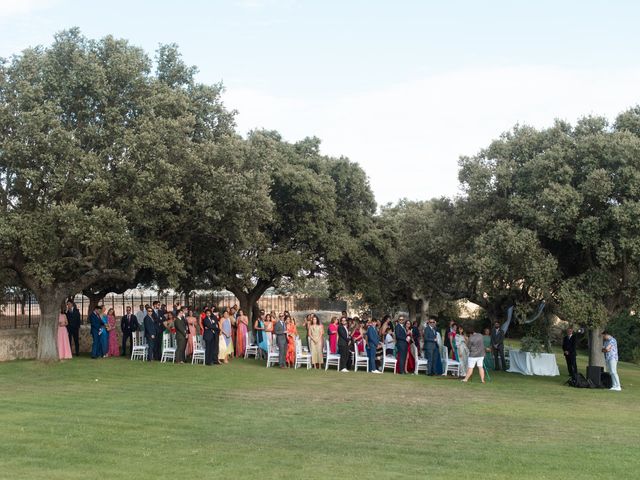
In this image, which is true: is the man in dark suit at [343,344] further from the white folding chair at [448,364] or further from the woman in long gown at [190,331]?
the woman in long gown at [190,331]

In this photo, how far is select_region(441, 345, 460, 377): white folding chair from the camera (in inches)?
906

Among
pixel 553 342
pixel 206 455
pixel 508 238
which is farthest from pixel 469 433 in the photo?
pixel 553 342

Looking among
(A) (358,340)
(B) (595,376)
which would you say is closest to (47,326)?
(A) (358,340)

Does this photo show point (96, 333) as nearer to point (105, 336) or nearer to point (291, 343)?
point (105, 336)

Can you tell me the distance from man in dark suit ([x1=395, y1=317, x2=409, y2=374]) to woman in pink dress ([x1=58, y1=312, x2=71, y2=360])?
11.3m

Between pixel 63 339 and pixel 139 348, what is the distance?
8.38ft

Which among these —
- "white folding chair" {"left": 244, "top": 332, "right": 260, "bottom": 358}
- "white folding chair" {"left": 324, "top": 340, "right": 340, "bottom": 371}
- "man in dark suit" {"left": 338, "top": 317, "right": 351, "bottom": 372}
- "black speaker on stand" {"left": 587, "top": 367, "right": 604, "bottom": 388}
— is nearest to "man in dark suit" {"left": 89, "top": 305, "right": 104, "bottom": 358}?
"white folding chair" {"left": 244, "top": 332, "right": 260, "bottom": 358}

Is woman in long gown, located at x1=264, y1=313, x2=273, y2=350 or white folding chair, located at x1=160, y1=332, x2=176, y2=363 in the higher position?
woman in long gown, located at x1=264, y1=313, x2=273, y2=350

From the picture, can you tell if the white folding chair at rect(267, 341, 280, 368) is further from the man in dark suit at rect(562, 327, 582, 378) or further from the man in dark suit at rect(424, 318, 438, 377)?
the man in dark suit at rect(562, 327, 582, 378)

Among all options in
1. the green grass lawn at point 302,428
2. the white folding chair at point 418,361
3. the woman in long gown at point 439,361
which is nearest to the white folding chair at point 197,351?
the green grass lawn at point 302,428

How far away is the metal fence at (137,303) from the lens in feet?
87.9

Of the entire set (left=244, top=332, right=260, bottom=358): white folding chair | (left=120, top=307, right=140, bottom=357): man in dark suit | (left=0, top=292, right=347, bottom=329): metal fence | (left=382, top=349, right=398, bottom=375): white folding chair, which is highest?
(left=0, top=292, right=347, bottom=329): metal fence

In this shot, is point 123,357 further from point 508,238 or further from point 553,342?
point 553,342

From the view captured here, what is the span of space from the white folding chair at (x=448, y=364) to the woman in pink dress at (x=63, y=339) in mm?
12759
